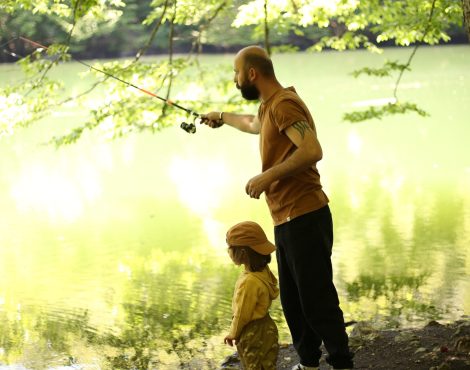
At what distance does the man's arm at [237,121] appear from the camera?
10.6 feet

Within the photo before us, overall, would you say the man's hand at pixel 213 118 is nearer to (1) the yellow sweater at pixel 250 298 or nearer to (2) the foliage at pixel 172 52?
(1) the yellow sweater at pixel 250 298

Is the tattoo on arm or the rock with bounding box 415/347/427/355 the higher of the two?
the tattoo on arm

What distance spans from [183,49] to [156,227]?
928 inches

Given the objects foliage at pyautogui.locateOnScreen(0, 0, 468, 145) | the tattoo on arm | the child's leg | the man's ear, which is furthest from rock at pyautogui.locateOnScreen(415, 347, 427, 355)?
Result: foliage at pyautogui.locateOnScreen(0, 0, 468, 145)

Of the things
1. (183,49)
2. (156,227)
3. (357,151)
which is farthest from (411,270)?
(183,49)

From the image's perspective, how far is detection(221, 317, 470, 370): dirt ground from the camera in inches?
132

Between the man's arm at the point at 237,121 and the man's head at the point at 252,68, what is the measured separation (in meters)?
0.27

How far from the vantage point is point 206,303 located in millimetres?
5828

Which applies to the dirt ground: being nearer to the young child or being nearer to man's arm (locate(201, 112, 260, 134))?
the young child

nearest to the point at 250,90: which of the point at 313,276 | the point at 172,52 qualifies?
the point at 313,276

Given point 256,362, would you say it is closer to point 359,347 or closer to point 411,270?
point 359,347

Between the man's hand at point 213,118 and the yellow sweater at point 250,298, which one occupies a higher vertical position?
the man's hand at point 213,118

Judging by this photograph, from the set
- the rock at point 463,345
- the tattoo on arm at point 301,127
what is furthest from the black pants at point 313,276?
the rock at point 463,345

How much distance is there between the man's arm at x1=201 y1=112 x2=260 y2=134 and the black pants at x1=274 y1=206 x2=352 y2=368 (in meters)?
0.44
